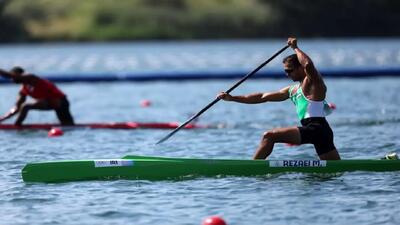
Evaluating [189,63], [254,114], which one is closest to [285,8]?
[189,63]

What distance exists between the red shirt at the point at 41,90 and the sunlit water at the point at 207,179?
2.52ft

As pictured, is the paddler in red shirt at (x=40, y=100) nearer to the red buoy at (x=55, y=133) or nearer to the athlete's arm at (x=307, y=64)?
the red buoy at (x=55, y=133)

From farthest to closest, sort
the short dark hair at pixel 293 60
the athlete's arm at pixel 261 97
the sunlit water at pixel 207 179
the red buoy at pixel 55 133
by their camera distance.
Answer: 1. the red buoy at pixel 55 133
2. the athlete's arm at pixel 261 97
3. the short dark hair at pixel 293 60
4. the sunlit water at pixel 207 179

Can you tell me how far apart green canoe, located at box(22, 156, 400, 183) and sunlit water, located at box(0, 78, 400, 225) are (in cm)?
11

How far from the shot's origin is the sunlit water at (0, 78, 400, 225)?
12875 mm

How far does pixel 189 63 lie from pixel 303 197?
42.0 meters

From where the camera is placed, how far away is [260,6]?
111 metres

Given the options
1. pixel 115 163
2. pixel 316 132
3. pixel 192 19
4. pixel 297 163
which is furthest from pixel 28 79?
pixel 192 19

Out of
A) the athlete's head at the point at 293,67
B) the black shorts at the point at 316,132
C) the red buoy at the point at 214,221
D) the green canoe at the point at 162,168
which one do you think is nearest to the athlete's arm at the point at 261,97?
the athlete's head at the point at 293,67

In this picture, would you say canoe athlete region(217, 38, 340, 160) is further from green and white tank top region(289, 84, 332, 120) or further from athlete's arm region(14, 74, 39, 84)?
athlete's arm region(14, 74, 39, 84)

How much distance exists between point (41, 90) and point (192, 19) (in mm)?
87662

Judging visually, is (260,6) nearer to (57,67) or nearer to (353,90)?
(57,67)

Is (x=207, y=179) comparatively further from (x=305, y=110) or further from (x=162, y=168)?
(x=305, y=110)

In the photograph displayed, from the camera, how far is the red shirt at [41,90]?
22953mm
